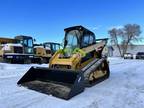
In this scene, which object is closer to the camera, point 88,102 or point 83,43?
point 88,102

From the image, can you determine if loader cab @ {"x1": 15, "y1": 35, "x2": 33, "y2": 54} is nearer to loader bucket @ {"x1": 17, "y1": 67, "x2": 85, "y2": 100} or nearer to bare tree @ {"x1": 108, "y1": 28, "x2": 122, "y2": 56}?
loader bucket @ {"x1": 17, "y1": 67, "x2": 85, "y2": 100}

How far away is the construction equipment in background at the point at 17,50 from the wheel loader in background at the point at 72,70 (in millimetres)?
11132

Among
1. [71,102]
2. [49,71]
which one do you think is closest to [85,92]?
Result: [71,102]

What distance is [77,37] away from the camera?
314 inches

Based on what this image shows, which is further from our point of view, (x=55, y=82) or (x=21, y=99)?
(x=55, y=82)

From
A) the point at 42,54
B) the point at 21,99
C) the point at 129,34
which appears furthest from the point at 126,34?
the point at 21,99

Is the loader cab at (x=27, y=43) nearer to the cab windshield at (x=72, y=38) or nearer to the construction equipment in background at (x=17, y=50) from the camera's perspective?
the construction equipment in background at (x=17, y=50)

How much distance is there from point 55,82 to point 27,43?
14314 mm

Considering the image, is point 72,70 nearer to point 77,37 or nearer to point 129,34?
point 77,37

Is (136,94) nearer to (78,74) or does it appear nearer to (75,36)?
(78,74)

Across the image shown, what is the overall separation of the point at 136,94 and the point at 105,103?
51.1 inches

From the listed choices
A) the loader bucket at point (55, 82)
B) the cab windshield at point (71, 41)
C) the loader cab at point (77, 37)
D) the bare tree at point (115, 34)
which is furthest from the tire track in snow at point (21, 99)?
the bare tree at point (115, 34)

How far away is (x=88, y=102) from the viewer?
4.77m

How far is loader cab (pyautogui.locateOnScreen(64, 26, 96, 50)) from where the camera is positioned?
25.8 ft
